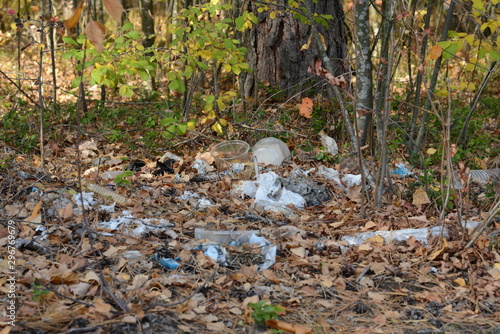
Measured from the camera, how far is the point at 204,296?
265 centimetres

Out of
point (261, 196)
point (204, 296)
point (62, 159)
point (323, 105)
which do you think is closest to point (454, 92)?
point (323, 105)

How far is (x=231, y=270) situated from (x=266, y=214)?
1.02 m

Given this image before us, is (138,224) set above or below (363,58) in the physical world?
below

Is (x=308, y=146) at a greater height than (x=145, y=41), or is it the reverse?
(x=145, y=41)

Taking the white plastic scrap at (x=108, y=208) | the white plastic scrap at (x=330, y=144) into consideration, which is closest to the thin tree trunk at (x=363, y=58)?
the white plastic scrap at (x=330, y=144)

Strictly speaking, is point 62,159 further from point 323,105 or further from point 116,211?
point 323,105

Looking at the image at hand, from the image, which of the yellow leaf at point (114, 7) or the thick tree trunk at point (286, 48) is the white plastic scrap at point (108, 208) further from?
the thick tree trunk at point (286, 48)

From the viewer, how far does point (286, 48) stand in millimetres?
6598

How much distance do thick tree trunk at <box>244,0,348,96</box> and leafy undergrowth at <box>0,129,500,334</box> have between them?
111 inches

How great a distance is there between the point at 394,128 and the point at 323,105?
931 millimetres

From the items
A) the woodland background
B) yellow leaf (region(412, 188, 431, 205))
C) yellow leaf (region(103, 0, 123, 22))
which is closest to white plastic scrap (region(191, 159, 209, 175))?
the woodland background

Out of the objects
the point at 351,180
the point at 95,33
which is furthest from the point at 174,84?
the point at 95,33

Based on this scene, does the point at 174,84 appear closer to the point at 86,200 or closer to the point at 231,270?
the point at 86,200

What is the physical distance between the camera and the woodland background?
2496mm
